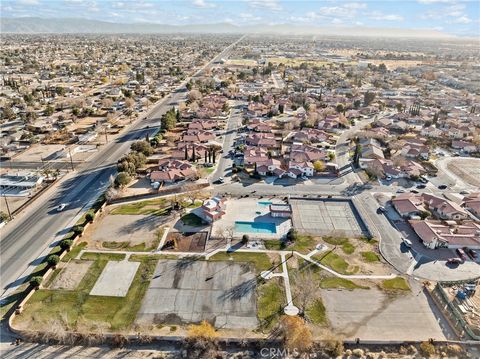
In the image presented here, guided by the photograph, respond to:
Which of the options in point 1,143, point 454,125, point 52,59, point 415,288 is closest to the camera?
point 415,288

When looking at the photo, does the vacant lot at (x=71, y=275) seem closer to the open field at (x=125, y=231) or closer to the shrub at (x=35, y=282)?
the shrub at (x=35, y=282)

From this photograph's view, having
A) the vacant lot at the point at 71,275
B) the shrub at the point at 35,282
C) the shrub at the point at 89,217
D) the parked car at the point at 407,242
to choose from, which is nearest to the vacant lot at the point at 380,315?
the parked car at the point at 407,242

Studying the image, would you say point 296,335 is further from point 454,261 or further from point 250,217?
point 454,261

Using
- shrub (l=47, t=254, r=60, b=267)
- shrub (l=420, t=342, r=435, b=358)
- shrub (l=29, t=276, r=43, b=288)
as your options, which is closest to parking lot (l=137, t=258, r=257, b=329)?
shrub (l=47, t=254, r=60, b=267)

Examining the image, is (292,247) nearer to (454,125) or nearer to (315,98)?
(454,125)

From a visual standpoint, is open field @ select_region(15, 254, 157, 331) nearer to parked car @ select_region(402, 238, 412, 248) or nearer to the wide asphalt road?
the wide asphalt road

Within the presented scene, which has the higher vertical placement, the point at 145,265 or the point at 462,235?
the point at 462,235

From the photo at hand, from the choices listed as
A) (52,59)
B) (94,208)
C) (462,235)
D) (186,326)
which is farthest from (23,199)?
(52,59)

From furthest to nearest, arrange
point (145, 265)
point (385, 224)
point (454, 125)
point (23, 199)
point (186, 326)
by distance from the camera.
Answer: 1. point (454, 125)
2. point (23, 199)
3. point (385, 224)
4. point (145, 265)
5. point (186, 326)
